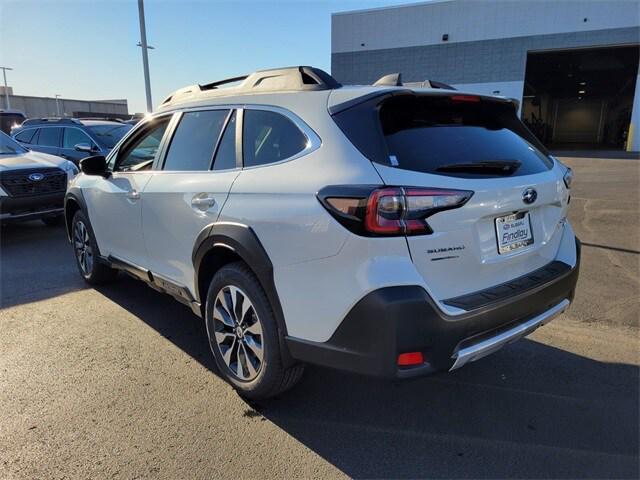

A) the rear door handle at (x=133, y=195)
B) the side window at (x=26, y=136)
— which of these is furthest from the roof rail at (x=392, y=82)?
the side window at (x=26, y=136)

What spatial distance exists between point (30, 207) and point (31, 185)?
0.35 meters

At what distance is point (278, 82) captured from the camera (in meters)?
2.88

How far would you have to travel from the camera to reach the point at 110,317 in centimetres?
434

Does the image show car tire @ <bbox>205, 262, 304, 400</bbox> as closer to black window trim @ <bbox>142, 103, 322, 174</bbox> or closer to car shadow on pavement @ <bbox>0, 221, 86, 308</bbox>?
black window trim @ <bbox>142, 103, 322, 174</bbox>

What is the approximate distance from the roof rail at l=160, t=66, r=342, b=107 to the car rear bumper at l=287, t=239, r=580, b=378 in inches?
51.0

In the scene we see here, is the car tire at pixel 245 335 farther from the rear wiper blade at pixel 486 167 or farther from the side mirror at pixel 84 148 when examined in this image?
the side mirror at pixel 84 148

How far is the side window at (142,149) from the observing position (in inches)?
153

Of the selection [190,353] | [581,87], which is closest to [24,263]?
[190,353]

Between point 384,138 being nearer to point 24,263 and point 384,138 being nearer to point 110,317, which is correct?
point 110,317

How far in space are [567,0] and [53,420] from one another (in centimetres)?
3133

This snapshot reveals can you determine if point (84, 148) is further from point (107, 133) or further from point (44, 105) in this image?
point (44, 105)

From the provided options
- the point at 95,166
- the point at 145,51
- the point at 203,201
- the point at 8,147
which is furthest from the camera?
the point at 145,51

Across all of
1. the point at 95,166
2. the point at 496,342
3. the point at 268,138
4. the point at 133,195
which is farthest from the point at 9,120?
the point at 496,342

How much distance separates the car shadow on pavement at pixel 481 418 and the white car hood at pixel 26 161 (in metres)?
5.64
